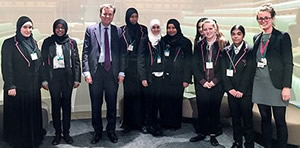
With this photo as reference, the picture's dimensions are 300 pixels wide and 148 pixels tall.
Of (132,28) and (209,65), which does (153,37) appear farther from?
(209,65)

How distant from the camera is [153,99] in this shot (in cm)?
368

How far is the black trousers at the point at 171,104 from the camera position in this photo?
3662 mm

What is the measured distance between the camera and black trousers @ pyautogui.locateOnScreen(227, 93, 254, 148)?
9.55 ft

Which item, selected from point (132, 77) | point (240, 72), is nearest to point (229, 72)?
point (240, 72)

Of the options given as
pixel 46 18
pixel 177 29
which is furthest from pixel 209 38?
pixel 46 18

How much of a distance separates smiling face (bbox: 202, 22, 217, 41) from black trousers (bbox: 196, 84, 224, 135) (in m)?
0.53

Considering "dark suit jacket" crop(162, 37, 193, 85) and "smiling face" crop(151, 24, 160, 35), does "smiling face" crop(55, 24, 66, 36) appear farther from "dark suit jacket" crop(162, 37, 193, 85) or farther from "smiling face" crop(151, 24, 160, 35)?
"dark suit jacket" crop(162, 37, 193, 85)

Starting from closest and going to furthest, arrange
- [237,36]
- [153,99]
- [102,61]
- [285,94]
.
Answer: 1. [285,94]
2. [237,36]
3. [102,61]
4. [153,99]

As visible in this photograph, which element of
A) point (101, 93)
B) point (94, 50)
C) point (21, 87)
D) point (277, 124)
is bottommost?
point (277, 124)

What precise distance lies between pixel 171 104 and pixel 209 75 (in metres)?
0.73

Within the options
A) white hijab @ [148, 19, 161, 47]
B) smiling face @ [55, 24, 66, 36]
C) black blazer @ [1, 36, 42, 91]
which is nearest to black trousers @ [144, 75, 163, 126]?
white hijab @ [148, 19, 161, 47]

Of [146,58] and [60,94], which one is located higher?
→ [146,58]

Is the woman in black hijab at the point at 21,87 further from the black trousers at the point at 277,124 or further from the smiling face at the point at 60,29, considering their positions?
the black trousers at the point at 277,124

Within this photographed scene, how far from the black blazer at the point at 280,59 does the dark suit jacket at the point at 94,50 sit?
1.55m
